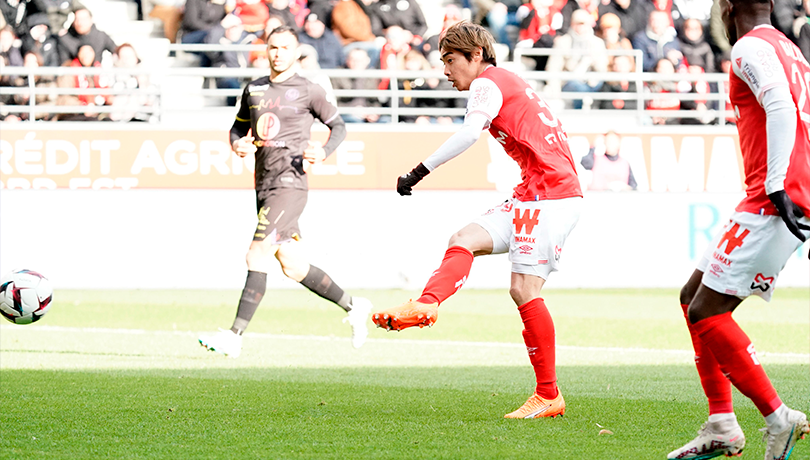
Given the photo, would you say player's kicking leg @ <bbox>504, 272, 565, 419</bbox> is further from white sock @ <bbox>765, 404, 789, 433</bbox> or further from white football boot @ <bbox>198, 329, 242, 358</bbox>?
white football boot @ <bbox>198, 329, 242, 358</bbox>

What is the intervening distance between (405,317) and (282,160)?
4046 mm

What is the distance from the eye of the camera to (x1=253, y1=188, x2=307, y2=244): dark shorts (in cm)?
874

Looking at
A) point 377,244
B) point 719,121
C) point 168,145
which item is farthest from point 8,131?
point 719,121

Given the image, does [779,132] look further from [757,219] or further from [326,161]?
[326,161]

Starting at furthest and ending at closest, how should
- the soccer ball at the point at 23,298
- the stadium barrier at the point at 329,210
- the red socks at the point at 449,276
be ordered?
the stadium barrier at the point at 329,210, the soccer ball at the point at 23,298, the red socks at the point at 449,276

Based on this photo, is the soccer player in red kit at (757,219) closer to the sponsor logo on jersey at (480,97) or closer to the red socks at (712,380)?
the red socks at (712,380)

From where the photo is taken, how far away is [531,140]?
577cm

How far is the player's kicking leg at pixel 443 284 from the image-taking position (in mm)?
5051

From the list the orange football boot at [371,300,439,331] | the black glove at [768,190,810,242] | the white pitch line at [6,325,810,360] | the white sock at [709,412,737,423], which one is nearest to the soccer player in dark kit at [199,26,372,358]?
the white pitch line at [6,325,810,360]

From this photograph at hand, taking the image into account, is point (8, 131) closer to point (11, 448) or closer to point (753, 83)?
point (11, 448)

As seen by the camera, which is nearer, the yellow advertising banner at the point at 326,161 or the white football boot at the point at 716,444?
the white football boot at the point at 716,444

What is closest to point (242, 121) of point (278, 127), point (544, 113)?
point (278, 127)

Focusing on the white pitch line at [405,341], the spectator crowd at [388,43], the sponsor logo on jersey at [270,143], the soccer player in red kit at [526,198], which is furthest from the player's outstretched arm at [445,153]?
the spectator crowd at [388,43]

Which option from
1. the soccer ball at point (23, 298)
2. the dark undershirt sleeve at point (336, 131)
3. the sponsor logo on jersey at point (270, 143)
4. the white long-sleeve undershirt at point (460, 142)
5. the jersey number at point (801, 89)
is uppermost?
the jersey number at point (801, 89)
